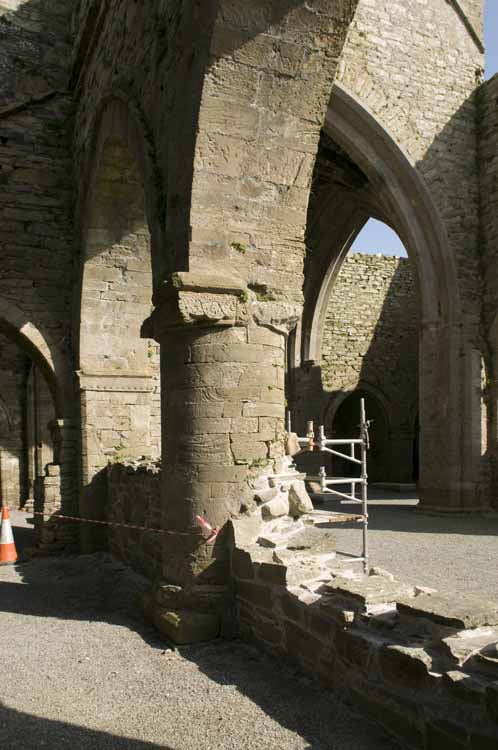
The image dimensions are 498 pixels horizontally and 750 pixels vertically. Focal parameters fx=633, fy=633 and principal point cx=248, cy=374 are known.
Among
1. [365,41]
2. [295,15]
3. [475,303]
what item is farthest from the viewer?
[475,303]

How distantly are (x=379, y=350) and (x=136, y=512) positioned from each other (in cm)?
1209

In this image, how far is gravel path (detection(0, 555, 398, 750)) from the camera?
2.84 meters

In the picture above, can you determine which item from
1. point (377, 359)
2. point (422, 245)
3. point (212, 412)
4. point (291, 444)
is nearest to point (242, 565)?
point (212, 412)

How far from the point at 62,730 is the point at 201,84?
12.4 ft

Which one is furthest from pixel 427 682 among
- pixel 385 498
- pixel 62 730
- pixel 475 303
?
pixel 385 498

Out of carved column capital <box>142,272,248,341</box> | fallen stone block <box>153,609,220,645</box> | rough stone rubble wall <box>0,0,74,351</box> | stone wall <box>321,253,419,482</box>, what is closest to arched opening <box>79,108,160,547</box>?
rough stone rubble wall <box>0,0,74,351</box>

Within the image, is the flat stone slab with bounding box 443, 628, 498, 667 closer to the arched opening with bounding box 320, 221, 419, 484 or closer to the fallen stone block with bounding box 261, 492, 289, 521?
the fallen stone block with bounding box 261, 492, 289, 521

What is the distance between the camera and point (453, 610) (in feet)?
9.21

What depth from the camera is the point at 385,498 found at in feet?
43.8

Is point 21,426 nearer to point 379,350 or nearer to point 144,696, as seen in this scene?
point 379,350

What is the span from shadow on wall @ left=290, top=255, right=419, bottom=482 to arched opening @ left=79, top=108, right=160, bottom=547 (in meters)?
8.88

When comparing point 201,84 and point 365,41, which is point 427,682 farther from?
point 365,41

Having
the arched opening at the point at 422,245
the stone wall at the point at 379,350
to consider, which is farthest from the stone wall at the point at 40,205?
the stone wall at the point at 379,350

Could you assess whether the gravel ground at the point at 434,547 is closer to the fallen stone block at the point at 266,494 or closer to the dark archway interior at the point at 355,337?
the fallen stone block at the point at 266,494
